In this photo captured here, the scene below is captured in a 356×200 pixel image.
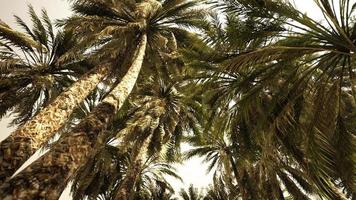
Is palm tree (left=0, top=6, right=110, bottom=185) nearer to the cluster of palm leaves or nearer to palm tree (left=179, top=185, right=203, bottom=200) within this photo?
the cluster of palm leaves

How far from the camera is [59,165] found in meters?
4.63

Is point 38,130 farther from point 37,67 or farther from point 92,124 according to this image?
point 37,67

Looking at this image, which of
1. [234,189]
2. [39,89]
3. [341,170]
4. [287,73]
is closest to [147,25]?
[39,89]

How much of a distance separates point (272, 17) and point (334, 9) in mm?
1091

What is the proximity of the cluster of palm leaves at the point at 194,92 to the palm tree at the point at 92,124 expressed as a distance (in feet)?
0.06

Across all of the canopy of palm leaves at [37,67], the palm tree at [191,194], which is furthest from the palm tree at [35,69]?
the palm tree at [191,194]

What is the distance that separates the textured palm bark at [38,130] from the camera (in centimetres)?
479

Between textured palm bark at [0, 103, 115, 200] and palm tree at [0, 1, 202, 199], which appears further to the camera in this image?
palm tree at [0, 1, 202, 199]

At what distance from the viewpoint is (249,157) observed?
9.74 m

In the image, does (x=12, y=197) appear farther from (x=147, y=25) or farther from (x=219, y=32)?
(x=147, y=25)

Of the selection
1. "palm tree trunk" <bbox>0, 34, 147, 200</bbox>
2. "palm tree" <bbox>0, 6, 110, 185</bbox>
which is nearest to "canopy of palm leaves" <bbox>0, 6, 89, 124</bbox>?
"palm tree" <bbox>0, 6, 110, 185</bbox>

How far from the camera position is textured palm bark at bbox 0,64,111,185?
4795mm

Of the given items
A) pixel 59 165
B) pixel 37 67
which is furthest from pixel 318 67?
pixel 37 67

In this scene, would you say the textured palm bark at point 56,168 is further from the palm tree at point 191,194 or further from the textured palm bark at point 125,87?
the palm tree at point 191,194
